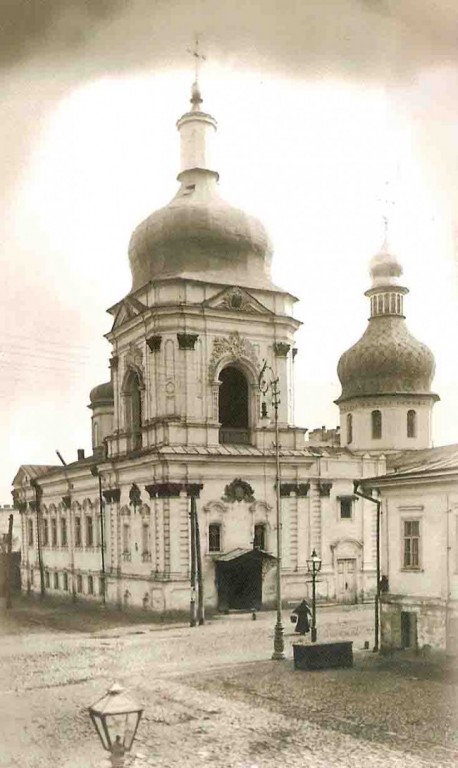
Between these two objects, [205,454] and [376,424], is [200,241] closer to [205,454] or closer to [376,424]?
[205,454]

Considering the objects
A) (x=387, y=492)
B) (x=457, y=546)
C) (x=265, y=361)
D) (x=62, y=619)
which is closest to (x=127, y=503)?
(x=62, y=619)

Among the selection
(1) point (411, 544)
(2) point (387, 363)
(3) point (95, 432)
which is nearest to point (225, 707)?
(1) point (411, 544)

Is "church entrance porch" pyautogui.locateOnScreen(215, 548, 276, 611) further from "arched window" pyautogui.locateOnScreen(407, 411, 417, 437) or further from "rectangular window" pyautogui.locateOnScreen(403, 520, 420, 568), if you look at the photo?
"arched window" pyautogui.locateOnScreen(407, 411, 417, 437)

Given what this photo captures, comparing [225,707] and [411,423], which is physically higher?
[411,423]

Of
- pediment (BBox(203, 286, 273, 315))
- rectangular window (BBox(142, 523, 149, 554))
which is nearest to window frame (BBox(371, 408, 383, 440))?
pediment (BBox(203, 286, 273, 315))

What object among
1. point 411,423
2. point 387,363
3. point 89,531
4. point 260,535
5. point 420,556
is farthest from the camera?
point 387,363

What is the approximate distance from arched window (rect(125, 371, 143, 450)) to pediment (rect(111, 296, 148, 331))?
4.51ft

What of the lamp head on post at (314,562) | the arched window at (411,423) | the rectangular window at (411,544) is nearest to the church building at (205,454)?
the lamp head on post at (314,562)

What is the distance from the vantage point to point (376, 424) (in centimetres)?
3036

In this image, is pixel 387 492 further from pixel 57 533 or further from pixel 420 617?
pixel 57 533

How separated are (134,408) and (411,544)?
11.3 metres

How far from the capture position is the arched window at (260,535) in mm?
23078

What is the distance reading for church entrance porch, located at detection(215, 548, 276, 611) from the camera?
883 inches

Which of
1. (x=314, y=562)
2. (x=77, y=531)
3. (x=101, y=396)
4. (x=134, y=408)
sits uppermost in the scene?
(x=101, y=396)
